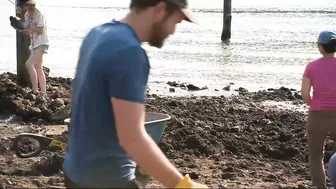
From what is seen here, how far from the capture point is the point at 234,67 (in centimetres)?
2081

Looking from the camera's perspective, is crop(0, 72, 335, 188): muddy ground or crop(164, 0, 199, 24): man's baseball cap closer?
crop(164, 0, 199, 24): man's baseball cap

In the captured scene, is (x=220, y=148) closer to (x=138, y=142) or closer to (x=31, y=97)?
(x=31, y=97)

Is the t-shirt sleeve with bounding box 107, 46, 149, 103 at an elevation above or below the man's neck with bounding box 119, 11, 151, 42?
below

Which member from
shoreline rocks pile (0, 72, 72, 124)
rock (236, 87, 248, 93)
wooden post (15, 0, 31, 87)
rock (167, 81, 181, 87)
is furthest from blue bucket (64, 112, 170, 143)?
rock (167, 81, 181, 87)

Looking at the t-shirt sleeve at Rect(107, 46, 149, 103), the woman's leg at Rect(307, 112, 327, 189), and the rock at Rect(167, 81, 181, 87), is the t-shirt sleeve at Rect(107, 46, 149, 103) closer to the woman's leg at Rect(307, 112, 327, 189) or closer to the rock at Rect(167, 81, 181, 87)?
the woman's leg at Rect(307, 112, 327, 189)

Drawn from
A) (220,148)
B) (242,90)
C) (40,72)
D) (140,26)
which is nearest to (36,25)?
(40,72)

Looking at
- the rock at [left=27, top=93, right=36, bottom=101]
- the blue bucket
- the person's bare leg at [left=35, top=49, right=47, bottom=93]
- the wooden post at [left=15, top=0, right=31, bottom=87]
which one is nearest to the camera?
the blue bucket

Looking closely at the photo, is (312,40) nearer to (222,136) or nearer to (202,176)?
(222,136)

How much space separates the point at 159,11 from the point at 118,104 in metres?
0.47

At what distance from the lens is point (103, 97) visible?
347 centimetres

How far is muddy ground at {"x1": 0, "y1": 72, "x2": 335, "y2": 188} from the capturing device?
24.1 ft

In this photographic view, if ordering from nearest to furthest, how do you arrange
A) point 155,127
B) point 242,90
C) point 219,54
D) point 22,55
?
1. point 155,127
2. point 22,55
3. point 242,90
4. point 219,54

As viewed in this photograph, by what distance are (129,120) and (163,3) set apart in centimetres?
56

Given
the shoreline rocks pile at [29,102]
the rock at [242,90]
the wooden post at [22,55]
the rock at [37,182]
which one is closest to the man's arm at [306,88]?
the rock at [37,182]
